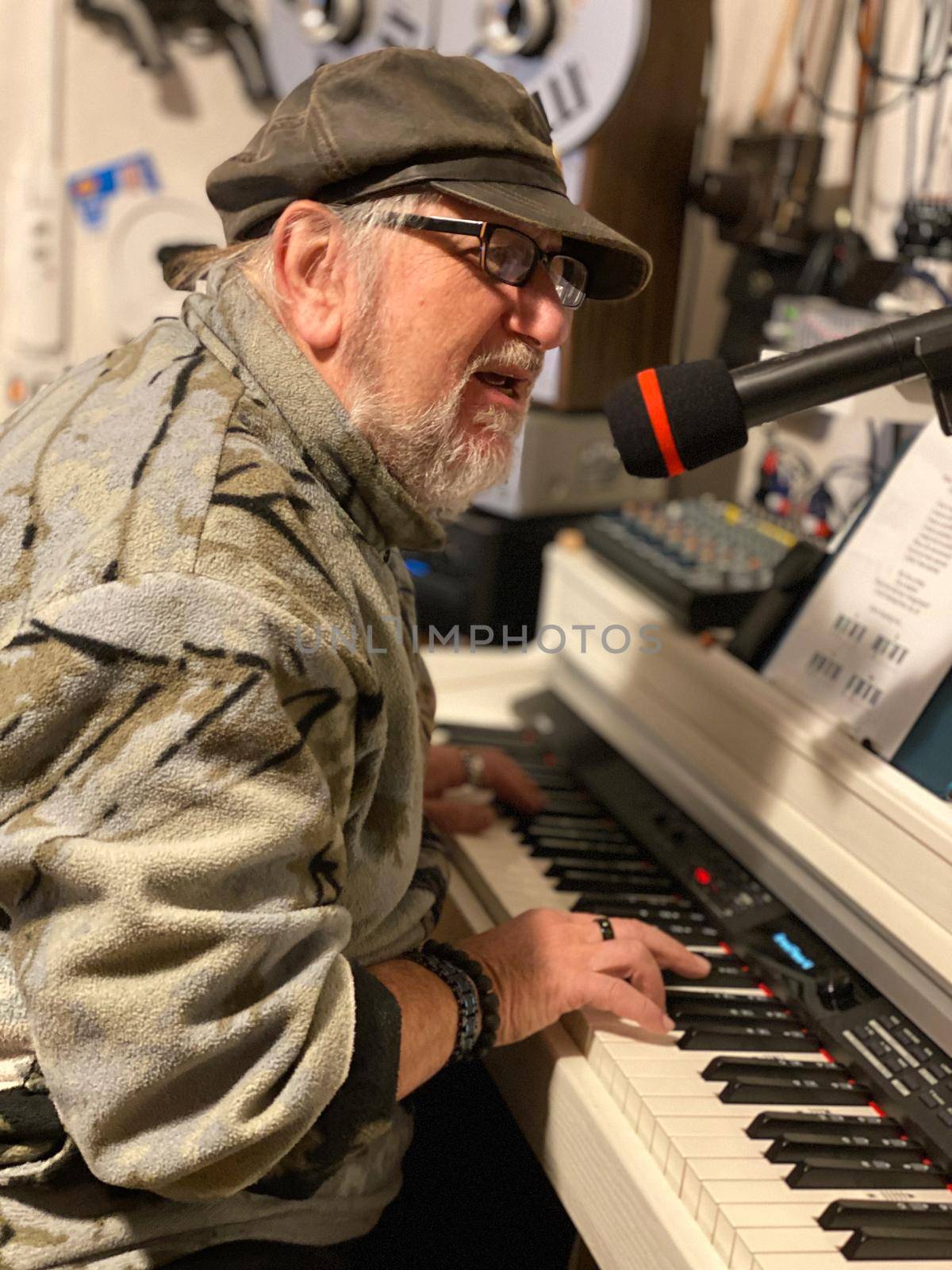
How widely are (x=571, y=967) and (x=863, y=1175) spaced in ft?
0.95

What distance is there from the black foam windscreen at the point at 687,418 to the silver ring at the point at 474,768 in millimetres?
589

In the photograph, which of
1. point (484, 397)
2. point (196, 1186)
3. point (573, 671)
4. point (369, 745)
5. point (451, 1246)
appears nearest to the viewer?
point (196, 1186)

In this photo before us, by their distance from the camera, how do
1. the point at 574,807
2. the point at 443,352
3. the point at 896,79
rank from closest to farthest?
the point at 443,352 < the point at 574,807 < the point at 896,79

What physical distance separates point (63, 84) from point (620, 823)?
162 centimetres

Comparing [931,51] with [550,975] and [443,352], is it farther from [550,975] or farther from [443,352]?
[550,975]

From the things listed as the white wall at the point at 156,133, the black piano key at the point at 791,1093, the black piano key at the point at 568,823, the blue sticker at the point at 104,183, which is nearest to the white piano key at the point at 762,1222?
the black piano key at the point at 791,1093

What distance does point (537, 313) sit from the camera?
3.27 ft

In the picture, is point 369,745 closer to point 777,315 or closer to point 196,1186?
point 196,1186

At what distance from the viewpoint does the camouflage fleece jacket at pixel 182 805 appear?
0.72 meters

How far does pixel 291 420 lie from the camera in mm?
892

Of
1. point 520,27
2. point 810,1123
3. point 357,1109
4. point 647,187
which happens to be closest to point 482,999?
point 357,1109

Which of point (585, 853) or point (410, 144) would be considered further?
point (585, 853)

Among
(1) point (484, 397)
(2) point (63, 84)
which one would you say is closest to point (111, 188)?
(2) point (63, 84)

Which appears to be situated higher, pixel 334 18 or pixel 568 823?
pixel 334 18
